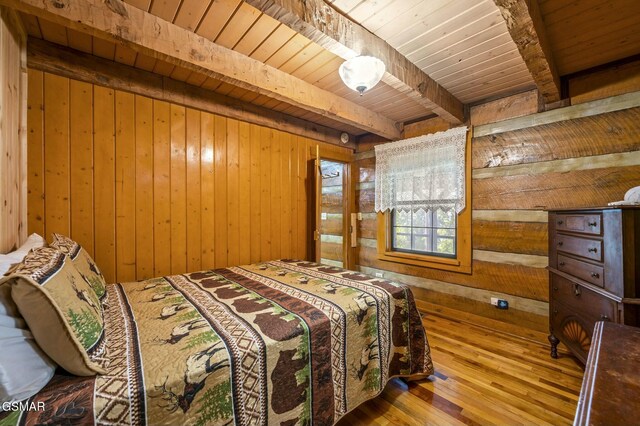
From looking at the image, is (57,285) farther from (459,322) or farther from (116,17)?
(459,322)

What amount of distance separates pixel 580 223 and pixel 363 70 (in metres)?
1.77

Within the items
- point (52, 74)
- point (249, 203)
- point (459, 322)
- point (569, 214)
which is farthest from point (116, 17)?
point (459, 322)

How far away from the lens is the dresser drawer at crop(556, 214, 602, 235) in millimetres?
1620

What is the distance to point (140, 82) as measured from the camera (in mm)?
2244

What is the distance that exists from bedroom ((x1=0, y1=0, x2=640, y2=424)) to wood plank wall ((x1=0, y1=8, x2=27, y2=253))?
0.02m

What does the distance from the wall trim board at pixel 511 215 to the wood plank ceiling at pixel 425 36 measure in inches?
46.1

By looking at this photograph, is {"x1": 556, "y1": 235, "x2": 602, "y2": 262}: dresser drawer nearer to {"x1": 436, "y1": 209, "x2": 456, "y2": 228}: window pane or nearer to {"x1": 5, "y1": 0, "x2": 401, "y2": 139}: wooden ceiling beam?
{"x1": 436, "y1": 209, "x2": 456, "y2": 228}: window pane

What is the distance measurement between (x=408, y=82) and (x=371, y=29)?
0.53 meters

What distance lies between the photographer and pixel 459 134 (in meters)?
2.87

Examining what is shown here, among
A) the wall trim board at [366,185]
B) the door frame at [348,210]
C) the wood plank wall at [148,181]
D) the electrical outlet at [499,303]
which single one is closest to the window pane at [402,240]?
the door frame at [348,210]

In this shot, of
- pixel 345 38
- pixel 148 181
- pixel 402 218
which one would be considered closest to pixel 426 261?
pixel 402 218

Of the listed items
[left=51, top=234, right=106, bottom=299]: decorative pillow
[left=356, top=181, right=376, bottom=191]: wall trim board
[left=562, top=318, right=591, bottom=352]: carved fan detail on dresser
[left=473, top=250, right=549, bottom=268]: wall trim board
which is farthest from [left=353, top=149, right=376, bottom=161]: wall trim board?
[left=51, top=234, right=106, bottom=299]: decorative pillow

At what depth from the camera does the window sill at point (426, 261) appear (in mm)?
2920

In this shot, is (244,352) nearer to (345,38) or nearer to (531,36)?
(345,38)
